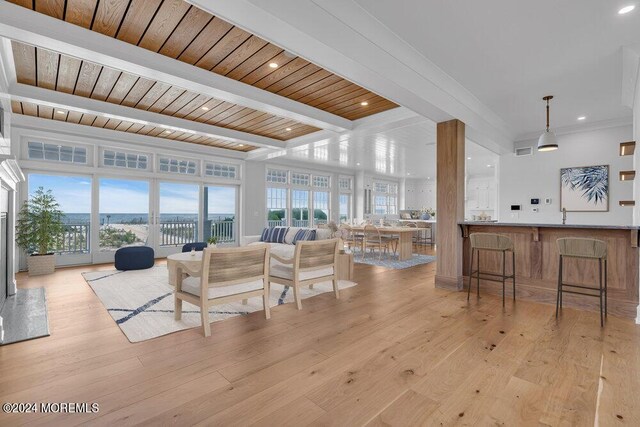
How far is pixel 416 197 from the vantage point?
14.4m

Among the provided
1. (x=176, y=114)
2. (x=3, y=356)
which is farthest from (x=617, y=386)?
(x=176, y=114)

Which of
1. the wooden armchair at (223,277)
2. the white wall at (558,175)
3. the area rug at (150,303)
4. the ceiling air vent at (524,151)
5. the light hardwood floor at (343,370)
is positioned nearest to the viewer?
the light hardwood floor at (343,370)

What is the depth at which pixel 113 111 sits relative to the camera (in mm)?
4887

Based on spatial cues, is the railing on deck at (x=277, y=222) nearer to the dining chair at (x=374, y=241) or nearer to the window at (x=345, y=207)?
the window at (x=345, y=207)

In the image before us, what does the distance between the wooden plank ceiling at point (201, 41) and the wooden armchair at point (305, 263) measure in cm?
211

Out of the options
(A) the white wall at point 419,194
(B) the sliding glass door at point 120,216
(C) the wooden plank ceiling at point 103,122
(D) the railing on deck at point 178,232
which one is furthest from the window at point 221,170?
(A) the white wall at point 419,194

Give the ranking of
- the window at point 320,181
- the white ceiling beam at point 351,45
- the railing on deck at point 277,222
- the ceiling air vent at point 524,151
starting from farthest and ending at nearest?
the window at point 320,181, the railing on deck at point 277,222, the ceiling air vent at point 524,151, the white ceiling beam at point 351,45

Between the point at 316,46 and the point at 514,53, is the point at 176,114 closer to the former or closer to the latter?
the point at 316,46

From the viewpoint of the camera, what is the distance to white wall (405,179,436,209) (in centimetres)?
1385

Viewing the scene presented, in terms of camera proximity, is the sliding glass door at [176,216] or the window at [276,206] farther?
the window at [276,206]

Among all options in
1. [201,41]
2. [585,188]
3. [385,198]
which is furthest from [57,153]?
[385,198]

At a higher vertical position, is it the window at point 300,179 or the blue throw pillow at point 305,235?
the window at point 300,179

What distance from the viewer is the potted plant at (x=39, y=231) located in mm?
5289

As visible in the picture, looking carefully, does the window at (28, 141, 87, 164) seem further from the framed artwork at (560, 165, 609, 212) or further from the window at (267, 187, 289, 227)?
the framed artwork at (560, 165, 609, 212)
